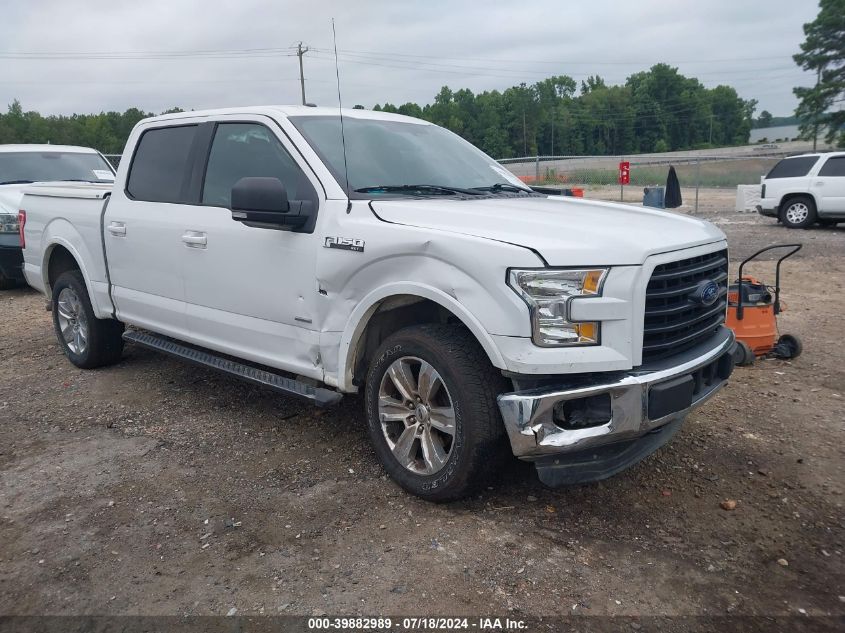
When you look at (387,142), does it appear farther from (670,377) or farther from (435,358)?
(670,377)

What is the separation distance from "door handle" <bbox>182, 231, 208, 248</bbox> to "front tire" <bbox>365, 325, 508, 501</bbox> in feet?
4.88

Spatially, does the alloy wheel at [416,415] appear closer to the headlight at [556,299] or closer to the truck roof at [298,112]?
the headlight at [556,299]

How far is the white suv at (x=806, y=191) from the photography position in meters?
15.6

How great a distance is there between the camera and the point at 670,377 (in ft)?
10.4

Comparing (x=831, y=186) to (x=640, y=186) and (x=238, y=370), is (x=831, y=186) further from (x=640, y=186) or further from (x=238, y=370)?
(x=640, y=186)

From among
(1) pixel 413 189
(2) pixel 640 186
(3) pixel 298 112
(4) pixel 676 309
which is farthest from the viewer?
(2) pixel 640 186

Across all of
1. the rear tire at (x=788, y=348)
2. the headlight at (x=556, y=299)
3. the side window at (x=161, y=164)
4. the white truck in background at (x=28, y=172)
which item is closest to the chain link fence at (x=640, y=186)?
the white truck in background at (x=28, y=172)

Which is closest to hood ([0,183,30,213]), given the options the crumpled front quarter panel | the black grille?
the crumpled front quarter panel

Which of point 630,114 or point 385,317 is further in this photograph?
point 630,114

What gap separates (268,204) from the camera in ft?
12.3

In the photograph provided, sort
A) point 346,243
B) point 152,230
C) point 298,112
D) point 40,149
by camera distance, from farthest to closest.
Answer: point 40,149
point 152,230
point 298,112
point 346,243

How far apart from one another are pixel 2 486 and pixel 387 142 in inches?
115

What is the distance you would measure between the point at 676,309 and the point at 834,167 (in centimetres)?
1487

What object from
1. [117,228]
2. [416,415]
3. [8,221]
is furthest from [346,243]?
[8,221]
